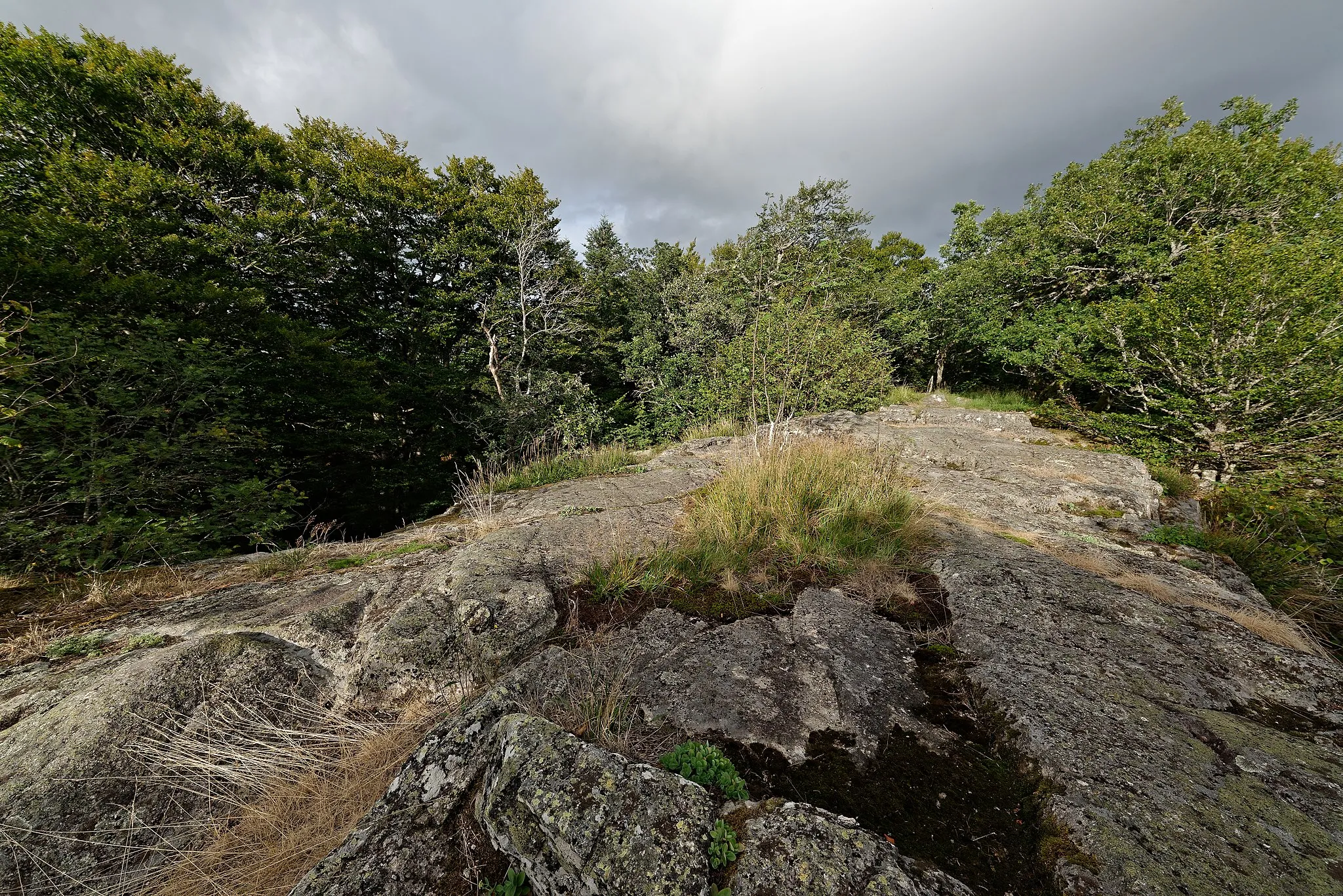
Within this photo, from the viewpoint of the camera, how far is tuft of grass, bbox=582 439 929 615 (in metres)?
3.09

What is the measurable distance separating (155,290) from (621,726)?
36.7 feet

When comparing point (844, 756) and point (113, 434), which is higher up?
point (113, 434)

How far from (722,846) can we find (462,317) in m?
16.4

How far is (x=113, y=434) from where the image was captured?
16.5ft

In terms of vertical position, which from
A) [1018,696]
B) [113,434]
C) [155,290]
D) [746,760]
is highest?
[155,290]

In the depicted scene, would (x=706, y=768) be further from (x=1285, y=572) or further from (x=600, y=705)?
(x=1285, y=572)

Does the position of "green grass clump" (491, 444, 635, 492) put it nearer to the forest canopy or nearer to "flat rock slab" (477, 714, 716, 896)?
the forest canopy

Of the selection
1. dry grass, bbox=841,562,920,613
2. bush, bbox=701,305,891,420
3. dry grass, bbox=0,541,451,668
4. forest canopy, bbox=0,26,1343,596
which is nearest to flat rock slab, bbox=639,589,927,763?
dry grass, bbox=841,562,920,613

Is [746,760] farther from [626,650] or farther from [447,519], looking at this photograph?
[447,519]

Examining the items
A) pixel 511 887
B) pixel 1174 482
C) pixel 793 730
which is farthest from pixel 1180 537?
pixel 511 887

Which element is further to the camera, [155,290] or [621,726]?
[155,290]

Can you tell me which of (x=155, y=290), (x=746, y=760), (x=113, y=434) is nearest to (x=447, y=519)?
(x=113, y=434)

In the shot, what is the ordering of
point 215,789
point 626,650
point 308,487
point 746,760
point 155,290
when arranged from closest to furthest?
1. point 746,760
2. point 215,789
3. point 626,650
4. point 155,290
5. point 308,487

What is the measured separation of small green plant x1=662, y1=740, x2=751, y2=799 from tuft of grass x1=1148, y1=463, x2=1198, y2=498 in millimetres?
7626
